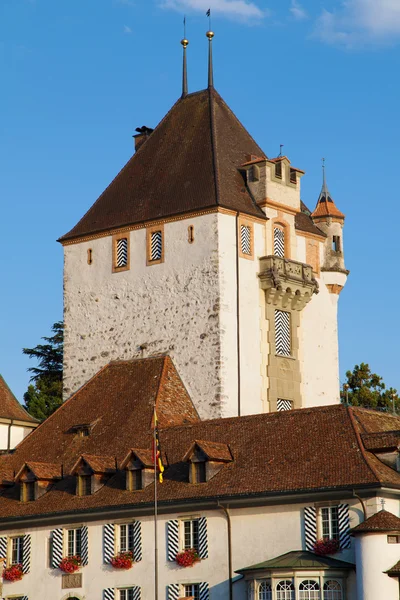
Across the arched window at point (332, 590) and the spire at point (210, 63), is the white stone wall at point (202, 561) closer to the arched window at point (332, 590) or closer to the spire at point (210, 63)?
the arched window at point (332, 590)

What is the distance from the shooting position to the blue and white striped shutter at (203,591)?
50812mm

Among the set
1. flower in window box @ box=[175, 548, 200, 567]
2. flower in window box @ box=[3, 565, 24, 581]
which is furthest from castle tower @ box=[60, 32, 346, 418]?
flower in window box @ box=[3, 565, 24, 581]

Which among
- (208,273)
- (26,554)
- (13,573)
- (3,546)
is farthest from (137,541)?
(208,273)

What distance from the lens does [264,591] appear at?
48.3 meters

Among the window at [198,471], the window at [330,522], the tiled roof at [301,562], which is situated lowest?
the tiled roof at [301,562]

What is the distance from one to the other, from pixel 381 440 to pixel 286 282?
15.1 m

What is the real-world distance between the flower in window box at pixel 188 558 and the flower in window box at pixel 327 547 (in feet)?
17.0

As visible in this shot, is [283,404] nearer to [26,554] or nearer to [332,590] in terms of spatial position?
[26,554]

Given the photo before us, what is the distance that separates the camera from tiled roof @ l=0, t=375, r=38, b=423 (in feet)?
219

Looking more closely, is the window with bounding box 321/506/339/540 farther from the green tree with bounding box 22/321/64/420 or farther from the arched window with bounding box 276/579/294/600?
the green tree with bounding box 22/321/64/420

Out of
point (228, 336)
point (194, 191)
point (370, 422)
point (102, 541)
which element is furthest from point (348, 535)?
point (194, 191)

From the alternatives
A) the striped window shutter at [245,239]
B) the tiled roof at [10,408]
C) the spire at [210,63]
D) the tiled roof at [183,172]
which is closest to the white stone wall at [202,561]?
the tiled roof at [10,408]

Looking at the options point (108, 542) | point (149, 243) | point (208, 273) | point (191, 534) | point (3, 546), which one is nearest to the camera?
point (191, 534)

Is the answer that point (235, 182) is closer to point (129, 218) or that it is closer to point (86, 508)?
point (129, 218)
